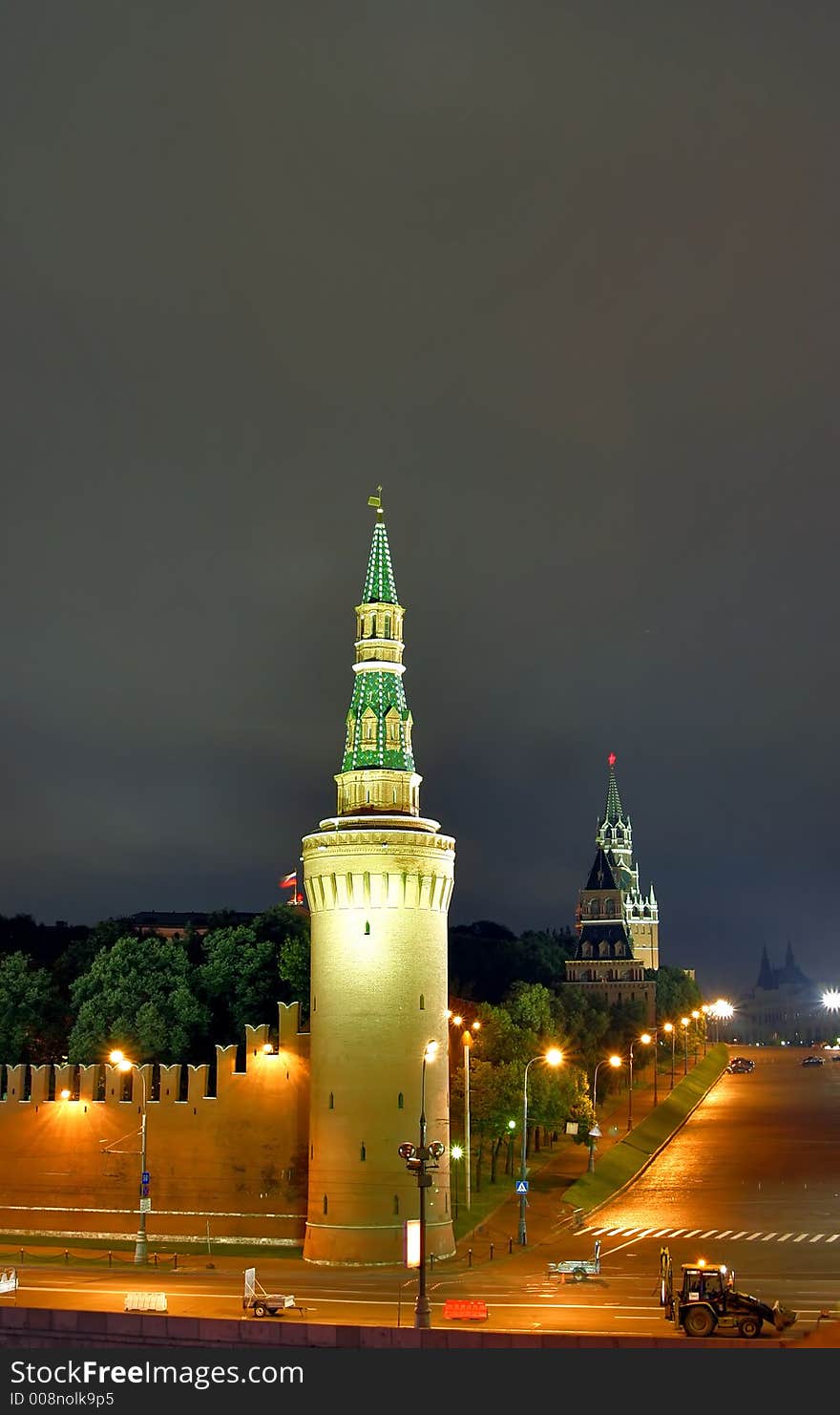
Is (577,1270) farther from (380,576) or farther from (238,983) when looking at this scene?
(238,983)

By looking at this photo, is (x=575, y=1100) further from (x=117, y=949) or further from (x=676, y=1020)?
(x=676, y=1020)

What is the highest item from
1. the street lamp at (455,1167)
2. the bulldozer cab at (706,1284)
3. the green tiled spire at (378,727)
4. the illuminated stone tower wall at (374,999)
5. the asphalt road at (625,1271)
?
the green tiled spire at (378,727)

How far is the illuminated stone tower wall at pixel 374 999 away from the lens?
6316 centimetres

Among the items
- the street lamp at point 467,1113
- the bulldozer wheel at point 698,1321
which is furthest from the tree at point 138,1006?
the bulldozer wheel at point 698,1321

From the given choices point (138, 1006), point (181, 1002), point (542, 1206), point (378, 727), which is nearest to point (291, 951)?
point (181, 1002)

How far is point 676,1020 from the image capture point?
542ft

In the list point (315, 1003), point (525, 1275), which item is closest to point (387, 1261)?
point (525, 1275)

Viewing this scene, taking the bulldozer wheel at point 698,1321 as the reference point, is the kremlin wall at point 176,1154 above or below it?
above

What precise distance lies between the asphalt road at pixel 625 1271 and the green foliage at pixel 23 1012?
103 feet

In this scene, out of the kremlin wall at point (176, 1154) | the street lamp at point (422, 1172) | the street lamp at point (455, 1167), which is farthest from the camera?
the street lamp at point (455, 1167)

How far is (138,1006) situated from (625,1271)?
123 ft

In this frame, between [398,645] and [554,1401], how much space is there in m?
37.1

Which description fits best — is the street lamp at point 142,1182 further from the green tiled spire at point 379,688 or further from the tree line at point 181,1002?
the green tiled spire at point 379,688

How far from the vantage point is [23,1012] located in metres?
93.9
